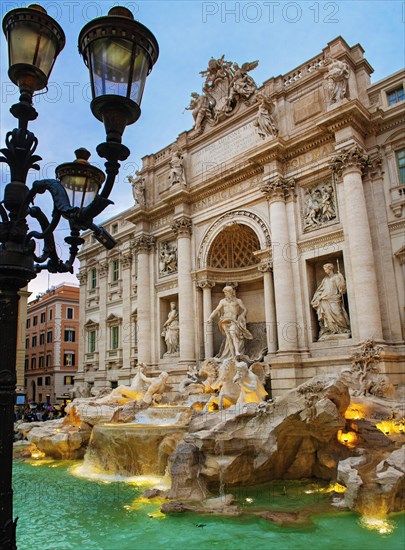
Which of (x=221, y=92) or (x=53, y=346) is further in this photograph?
(x=53, y=346)

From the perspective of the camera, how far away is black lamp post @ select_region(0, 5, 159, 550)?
3.21 meters

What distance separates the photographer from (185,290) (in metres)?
19.5

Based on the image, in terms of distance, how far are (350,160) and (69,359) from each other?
118ft

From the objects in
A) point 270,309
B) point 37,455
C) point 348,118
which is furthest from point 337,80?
point 37,455

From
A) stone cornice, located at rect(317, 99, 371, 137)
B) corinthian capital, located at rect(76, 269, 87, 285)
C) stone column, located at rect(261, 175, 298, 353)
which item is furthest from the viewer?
corinthian capital, located at rect(76, 269, 87, 285)

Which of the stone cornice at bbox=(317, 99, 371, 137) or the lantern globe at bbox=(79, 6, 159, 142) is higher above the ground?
the stone cornice at bbox=(317, 99, 371, 137)

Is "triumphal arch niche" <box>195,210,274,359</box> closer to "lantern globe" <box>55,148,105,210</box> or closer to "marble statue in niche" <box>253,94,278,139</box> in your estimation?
"marble statue in niche" <box>253,94,278,139</box>

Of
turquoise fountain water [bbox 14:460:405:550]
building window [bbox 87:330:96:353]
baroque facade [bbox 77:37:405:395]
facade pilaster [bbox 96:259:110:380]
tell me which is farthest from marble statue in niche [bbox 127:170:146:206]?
turquoise fountain water [bbox 14:460:405:550]

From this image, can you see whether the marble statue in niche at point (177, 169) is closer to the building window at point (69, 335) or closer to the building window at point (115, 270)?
the building window at point (115, 270)

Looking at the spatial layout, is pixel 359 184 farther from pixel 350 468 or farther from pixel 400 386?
pixel 350 468

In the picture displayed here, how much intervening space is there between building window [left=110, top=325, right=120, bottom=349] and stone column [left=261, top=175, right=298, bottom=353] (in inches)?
478

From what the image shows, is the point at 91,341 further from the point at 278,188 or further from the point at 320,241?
the point at 320,241

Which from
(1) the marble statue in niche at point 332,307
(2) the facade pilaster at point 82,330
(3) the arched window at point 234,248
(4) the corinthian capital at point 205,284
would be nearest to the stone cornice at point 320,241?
(1) the marble statue in niche at point 332,307

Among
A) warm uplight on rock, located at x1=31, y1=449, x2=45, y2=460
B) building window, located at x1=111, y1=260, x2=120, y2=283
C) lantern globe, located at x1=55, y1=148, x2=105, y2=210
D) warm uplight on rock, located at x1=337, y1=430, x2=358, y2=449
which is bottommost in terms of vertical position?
warm uplight on rock, located at x1=31, y1=449, x2=45, y2=460
